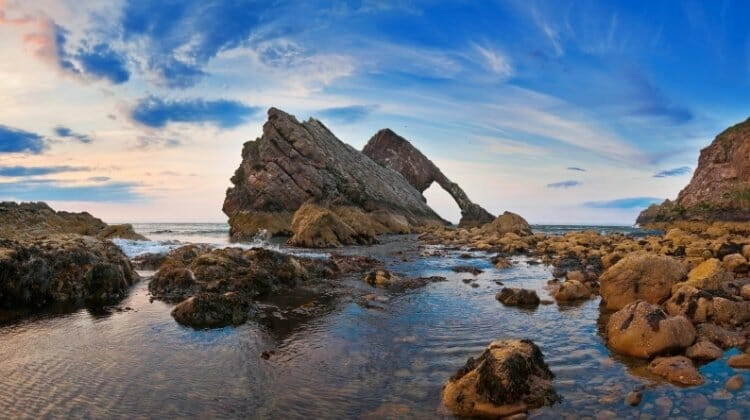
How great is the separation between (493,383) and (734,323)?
828 cm

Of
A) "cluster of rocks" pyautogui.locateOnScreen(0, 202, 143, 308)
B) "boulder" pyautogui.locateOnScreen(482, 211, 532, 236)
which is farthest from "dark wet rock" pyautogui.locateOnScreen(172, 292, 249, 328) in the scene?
"boulder" pyautogui.locateOnScreen(482, 211, 532, 236)

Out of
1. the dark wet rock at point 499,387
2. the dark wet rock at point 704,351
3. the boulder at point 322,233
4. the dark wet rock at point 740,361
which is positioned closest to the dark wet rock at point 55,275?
the dark wet rock at point 499,387

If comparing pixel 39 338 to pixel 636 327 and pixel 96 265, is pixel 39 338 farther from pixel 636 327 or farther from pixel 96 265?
pixel 636 327

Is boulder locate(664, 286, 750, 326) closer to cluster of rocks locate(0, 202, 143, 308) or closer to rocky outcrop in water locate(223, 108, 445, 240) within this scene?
cluster of rocks locate(0, 202, 143, 308)

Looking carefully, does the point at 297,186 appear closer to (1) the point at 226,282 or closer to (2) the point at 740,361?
(1) the point at 226,282

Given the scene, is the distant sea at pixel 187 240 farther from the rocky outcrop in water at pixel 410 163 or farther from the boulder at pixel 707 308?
the rocky outcrop in water at pixel 410 163

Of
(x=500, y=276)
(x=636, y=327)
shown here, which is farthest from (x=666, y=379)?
(x=500, y=276)

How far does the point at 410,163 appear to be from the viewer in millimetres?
129875

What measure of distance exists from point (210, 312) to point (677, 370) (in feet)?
37.4

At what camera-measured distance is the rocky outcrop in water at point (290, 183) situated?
76.8 metres

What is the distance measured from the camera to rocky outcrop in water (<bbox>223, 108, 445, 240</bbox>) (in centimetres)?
7681

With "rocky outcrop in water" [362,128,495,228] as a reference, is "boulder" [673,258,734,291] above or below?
below

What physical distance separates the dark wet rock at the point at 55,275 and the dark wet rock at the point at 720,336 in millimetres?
18111

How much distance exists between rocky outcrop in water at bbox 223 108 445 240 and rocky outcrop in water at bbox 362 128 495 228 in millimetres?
34470
